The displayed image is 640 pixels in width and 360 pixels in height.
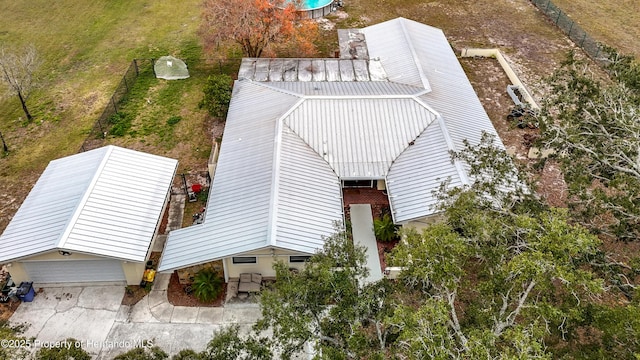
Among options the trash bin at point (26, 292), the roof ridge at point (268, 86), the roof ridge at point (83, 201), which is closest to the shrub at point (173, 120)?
the roof ridge at point (268, 86)

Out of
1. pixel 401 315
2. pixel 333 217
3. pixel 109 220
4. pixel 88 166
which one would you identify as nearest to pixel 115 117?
pixel 88 166

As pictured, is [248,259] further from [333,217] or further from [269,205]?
[333,217]

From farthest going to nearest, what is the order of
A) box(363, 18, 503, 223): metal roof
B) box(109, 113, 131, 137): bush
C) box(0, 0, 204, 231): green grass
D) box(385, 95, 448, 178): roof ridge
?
box(109, 113, 131, 137): bush → box(0, 0, 204, 231): green grass → box(385, 95, 448, 178): roof ridge → box(363, 18, 503, 223): metal roof

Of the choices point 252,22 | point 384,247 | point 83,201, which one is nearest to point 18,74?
point 83,201

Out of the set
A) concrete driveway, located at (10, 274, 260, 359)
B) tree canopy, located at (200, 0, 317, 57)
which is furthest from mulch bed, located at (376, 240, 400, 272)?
tree canopy, located at (200, 0, 317, 57)

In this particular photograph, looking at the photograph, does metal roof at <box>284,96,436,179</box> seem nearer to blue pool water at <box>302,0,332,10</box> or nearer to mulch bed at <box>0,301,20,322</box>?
mulch bed at <box>0,301,20,322</box>

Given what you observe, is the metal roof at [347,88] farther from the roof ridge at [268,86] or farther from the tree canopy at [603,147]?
the tree canopy at [603,147]
